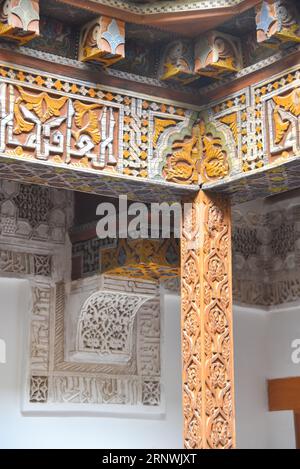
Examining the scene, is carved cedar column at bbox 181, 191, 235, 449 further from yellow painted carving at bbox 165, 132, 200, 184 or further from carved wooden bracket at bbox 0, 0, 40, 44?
carved wooden bracket at bbox 0, 0, 40, 44

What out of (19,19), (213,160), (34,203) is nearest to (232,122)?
(213,160)

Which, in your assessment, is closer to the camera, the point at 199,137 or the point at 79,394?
the point at 199,137

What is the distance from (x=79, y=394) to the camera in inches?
245

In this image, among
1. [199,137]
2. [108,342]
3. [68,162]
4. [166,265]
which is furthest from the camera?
[108,342]

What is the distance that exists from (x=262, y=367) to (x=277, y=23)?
12.3ft

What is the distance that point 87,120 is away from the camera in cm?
452

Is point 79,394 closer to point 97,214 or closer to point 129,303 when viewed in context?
A: point 129,303

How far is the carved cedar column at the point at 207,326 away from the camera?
178 inches

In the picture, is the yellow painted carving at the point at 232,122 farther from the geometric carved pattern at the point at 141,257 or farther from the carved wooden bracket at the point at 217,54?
the geometric carved pattern at the point at 141,257

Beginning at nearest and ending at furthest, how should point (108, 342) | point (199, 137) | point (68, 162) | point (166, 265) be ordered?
point (68, 162), point (199, 137), point (166, 265), point (108, 342)

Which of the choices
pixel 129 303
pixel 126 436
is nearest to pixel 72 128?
pixel 129 303

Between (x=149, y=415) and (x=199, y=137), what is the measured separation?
2.55 metres

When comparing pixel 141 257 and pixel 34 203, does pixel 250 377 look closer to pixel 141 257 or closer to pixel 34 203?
pixel 141 257

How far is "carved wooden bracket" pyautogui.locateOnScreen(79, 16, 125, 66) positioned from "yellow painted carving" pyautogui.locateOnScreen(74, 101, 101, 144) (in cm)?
24
